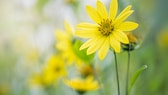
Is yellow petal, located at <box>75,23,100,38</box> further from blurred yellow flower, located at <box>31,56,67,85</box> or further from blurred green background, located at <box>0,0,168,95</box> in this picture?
blurred yellow flower, located at <box>31,56,67,85</box>

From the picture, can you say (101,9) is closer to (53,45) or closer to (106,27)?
(106,27)

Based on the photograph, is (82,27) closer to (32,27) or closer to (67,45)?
(67,45)

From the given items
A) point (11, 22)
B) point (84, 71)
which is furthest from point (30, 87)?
point (84, 71)

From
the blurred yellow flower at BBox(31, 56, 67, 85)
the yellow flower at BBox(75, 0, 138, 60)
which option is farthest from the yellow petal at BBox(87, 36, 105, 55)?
the blurred yellow flower at BBox(31, 56, 67, 85)

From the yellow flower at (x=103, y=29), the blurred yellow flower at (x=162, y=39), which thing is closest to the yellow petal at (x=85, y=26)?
the yellow flower at (x=103, y=29)

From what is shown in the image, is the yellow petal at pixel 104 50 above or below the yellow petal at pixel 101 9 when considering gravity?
below

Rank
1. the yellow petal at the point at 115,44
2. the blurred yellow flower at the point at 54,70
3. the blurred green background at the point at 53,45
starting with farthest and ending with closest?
the blurred yellow flower at the point at 54,70 < the blurred green background at the point at 53,45 < the yellow petal at the point at 115,44

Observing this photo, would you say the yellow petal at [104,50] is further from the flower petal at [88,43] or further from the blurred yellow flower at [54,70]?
the blurred yellow flower at [54,70]

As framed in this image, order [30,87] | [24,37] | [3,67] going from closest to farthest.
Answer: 1. [30,87]
2. [3,67]
3. [24,37]
